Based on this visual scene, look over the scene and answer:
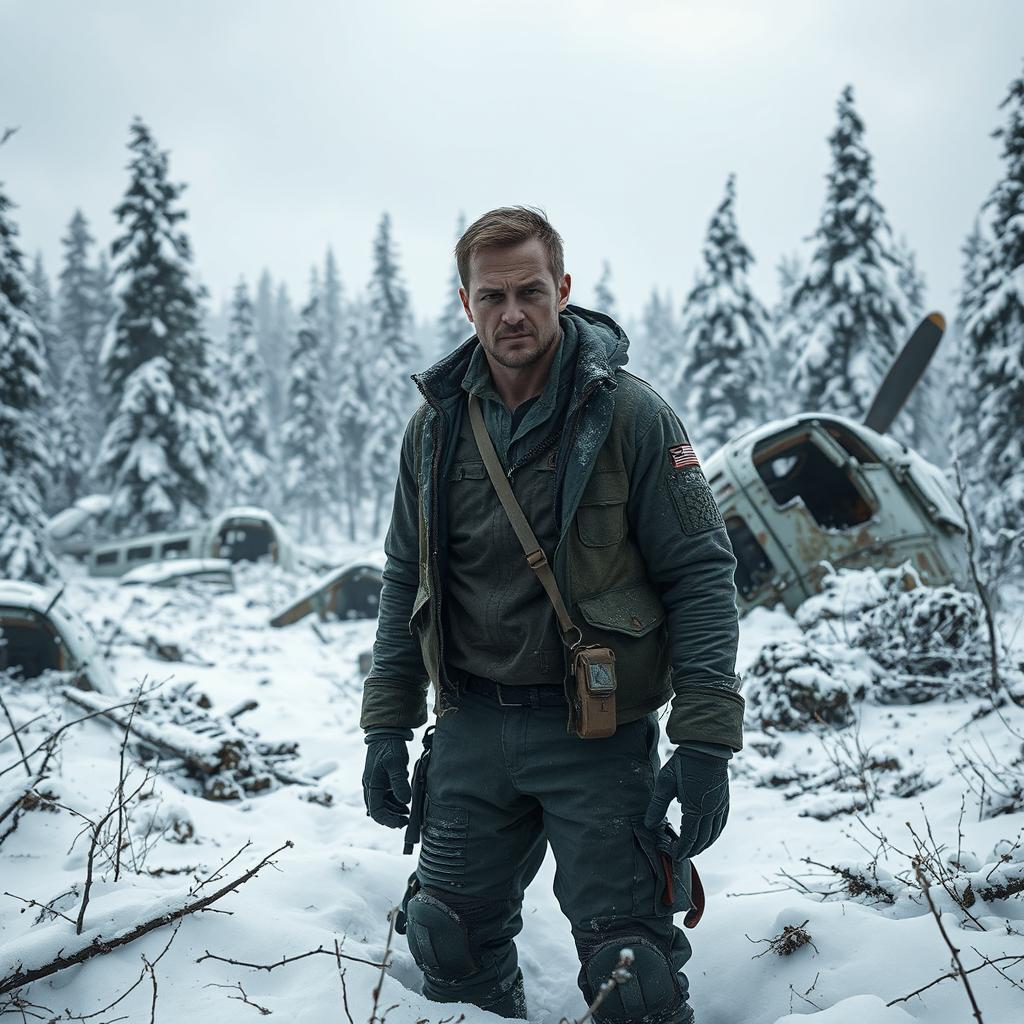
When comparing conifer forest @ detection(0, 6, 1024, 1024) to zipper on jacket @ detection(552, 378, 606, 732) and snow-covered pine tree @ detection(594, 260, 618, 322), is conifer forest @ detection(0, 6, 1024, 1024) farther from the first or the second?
snow-covered pine tree @ detection(594, 260, 618, 322)

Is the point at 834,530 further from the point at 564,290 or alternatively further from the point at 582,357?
the point at 582,357

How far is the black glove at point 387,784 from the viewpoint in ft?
9.02

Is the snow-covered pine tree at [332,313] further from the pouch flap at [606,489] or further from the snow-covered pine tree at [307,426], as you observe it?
the pouch flap at [606,489]

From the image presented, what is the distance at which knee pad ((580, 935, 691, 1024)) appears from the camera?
2277 mm

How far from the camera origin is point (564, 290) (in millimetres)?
2729

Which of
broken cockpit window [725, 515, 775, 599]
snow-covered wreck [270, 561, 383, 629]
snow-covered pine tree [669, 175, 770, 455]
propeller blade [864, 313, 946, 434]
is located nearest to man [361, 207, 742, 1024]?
broken cockpit window [725, 515, 775, 599]

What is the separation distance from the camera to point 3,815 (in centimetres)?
267

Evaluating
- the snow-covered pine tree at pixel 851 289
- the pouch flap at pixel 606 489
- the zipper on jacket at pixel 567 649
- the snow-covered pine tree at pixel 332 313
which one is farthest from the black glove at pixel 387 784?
the snow-covered pine tree at pixel 332 313

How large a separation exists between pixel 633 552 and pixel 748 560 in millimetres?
6908

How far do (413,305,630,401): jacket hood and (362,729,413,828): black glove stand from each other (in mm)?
1269

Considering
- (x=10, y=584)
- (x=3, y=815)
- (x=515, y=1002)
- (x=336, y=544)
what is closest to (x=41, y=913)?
(x=3, y=815)

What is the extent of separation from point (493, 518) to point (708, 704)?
0.87m

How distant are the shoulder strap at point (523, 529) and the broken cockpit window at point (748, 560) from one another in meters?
6.67

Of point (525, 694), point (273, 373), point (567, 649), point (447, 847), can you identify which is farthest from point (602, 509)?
Answer: point (273, 373)
